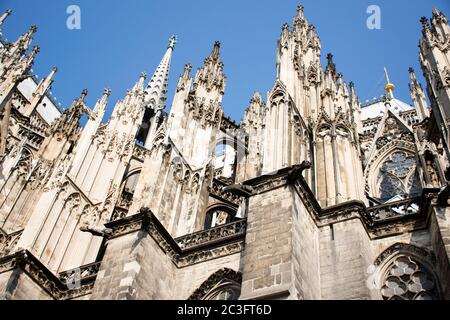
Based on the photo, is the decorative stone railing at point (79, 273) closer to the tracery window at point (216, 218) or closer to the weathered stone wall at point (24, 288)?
the weathered stone wall at point (24, 288)

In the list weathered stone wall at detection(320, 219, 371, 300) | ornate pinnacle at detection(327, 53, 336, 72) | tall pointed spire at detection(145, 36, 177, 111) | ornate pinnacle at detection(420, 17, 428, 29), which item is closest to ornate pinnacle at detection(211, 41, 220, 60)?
ornate pinnacle at detection(327, 53, 336, 72)

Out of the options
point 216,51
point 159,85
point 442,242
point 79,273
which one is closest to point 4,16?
point 159,85

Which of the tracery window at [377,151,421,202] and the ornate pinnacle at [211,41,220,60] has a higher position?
the ornate pinnacle at [211,41,220,60]

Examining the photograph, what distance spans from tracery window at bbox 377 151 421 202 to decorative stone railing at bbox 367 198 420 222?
5.45 metres

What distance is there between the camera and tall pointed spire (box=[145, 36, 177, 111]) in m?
38.5

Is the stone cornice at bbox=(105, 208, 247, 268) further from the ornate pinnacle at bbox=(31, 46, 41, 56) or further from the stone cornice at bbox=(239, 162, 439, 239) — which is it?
the ornate pinnacle at bbox=(31, 46, 41, 56)

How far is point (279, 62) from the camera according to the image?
57.2 ft

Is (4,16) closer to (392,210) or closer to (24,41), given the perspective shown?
(24,41)

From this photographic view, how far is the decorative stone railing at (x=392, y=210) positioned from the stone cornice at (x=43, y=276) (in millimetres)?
8285

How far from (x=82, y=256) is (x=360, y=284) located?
964 cm

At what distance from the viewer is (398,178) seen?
735 inches

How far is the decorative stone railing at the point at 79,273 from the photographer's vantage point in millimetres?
14816

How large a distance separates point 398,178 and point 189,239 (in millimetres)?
9139

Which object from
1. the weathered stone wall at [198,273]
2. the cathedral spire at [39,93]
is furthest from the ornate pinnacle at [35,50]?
the weathered stone wall at [198,273]
